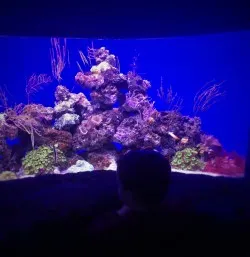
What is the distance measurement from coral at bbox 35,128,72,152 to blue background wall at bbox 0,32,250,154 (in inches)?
96.5

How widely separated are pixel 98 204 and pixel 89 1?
106 inches

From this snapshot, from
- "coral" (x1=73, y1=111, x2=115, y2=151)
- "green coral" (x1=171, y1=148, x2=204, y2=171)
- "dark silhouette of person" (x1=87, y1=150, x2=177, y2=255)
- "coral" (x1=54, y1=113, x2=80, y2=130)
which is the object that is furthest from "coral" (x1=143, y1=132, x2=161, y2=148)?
"dark silhouette of person" (x1=87, y1=150, x2=177, y2=255)

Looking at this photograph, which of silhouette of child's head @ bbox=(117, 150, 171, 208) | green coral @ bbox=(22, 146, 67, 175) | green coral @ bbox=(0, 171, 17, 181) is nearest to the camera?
silhouette of child's head @ bbox=(117, 150, 171, 208)

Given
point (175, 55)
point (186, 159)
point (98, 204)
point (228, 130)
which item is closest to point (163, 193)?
point (98, 204)

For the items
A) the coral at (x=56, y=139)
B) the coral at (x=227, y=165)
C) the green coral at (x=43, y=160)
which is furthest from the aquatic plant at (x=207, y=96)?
the green coral at (x=43, y=160)

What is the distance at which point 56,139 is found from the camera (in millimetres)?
8516

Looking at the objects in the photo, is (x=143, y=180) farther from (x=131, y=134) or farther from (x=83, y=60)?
(x=83, y=60)

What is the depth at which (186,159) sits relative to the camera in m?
8.53

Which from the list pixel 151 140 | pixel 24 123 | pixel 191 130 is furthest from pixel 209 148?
pixel 24 123

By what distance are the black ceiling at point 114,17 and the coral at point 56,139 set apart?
3545 millimetres

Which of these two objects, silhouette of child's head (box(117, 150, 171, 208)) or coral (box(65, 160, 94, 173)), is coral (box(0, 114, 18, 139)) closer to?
coral (box(65, 160, 94, 173))

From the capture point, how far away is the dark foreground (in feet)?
6.03

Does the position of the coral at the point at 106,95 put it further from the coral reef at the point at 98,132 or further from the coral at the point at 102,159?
the coral at the point at 102,159

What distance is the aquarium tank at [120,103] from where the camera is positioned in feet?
27.4
